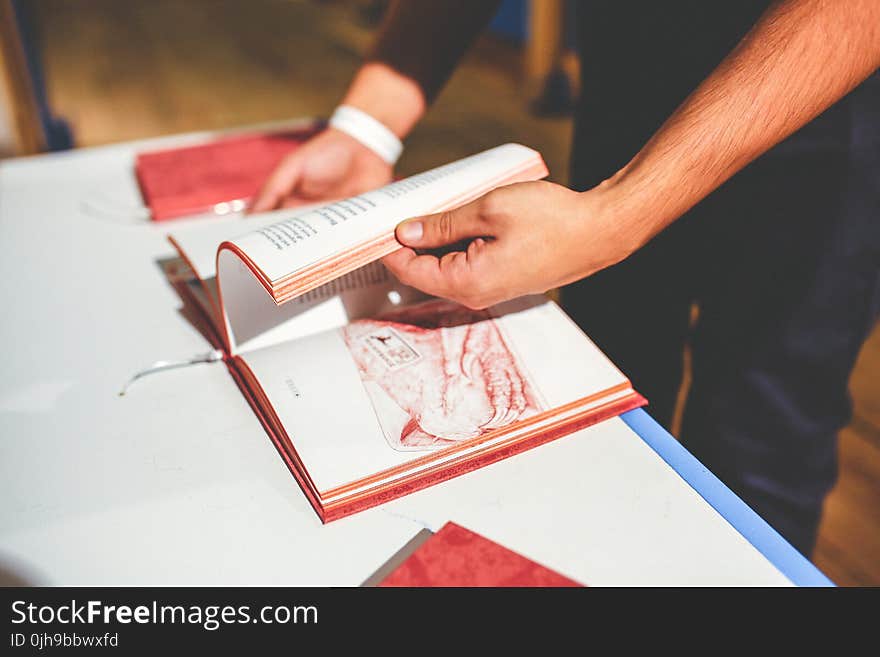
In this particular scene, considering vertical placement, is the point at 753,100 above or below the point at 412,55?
below

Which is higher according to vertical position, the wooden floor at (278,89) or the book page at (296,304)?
the wooden floor at (278,89)

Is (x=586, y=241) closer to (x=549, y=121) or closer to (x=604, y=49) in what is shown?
(x=604, y=49)

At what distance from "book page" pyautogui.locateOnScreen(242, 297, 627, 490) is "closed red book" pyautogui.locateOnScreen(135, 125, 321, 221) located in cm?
39

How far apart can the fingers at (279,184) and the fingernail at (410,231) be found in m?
0.32

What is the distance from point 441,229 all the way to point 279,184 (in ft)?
1.11

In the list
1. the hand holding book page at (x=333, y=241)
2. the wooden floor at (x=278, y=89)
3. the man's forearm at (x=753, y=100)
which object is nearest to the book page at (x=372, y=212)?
the hand holding book page at (x=333, y=241)

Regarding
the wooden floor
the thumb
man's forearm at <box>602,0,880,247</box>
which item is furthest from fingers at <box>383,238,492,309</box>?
the wooden floor

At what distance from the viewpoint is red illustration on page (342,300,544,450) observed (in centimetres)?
52

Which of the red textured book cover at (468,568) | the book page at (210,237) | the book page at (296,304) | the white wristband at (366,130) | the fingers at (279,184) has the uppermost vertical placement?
the white wristband at (366,130)

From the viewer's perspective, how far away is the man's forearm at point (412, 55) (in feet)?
2.87

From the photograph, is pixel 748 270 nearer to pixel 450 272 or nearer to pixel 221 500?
pixel 450 272

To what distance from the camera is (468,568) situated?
434mm

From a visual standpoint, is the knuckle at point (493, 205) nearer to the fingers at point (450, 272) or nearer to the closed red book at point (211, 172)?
the fingers at point (450, 272)

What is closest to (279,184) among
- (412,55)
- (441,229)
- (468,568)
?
(412,55)
